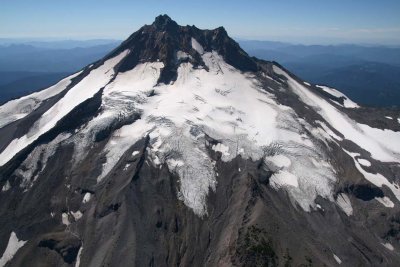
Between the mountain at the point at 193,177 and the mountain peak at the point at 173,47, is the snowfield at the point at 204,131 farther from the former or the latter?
the mountain peak at the point at 173,47

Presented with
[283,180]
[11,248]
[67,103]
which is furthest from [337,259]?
[67,103]

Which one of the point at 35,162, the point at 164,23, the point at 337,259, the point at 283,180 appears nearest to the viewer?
the point at 337,259

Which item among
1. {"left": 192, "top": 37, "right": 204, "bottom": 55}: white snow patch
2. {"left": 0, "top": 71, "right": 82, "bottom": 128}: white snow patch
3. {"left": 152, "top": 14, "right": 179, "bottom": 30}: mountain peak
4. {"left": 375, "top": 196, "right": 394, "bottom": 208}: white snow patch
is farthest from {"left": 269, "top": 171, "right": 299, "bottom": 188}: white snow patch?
{"left": 0, "top": 71, "right": 82, "bottom": 128}: white snow patch

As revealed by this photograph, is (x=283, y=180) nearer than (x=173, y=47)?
Yes

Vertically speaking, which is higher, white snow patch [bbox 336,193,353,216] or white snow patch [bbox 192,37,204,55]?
white snow patch [bbox 192,37,204,55]

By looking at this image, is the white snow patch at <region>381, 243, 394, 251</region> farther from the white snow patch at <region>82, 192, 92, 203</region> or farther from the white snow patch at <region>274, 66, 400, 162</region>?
the white snow patch at <region>82, 192, 92, 203</region>

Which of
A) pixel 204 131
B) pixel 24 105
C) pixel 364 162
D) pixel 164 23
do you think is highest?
pixel 164 23

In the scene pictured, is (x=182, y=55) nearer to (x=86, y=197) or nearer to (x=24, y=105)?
(x=24, y=105)
